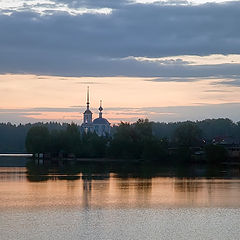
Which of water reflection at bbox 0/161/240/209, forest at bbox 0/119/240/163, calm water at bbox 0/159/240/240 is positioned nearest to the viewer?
calm water at bbox 0/159/240/240

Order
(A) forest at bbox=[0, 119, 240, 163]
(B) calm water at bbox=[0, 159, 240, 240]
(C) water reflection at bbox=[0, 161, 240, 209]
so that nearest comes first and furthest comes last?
(B) calm water at bbox=[0, 159, 240, 240], (C) water reflection at bbox=[0, 161, 240, 209], (A) forest at bbox=[0, 119, 240, 163]

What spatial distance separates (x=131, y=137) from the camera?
125625 millimetres

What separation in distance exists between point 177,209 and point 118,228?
791cm

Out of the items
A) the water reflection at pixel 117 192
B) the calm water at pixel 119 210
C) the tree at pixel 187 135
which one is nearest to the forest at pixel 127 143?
the tree at pixel 187 135

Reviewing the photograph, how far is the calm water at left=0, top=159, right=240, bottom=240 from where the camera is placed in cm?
3158

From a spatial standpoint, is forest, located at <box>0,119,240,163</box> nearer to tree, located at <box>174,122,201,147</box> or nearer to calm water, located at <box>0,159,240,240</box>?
tree, located at <box>174,122,201,147</box>

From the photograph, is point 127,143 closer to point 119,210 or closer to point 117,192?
point 117,192

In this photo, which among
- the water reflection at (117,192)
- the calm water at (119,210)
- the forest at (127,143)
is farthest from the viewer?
the forest at (127,143)

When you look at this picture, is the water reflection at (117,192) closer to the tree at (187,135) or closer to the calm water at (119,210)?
the calm water at (119,210)

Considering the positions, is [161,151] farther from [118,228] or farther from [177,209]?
[118,228]

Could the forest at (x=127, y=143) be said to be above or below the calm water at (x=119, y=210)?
above

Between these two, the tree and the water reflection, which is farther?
the tree

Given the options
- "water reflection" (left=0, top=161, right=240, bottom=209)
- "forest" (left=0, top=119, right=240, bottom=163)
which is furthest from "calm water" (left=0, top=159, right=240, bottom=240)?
"forest" (left=0, top=119, right=240, bottom=163)

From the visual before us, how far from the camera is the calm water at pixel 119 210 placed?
3158 cm
